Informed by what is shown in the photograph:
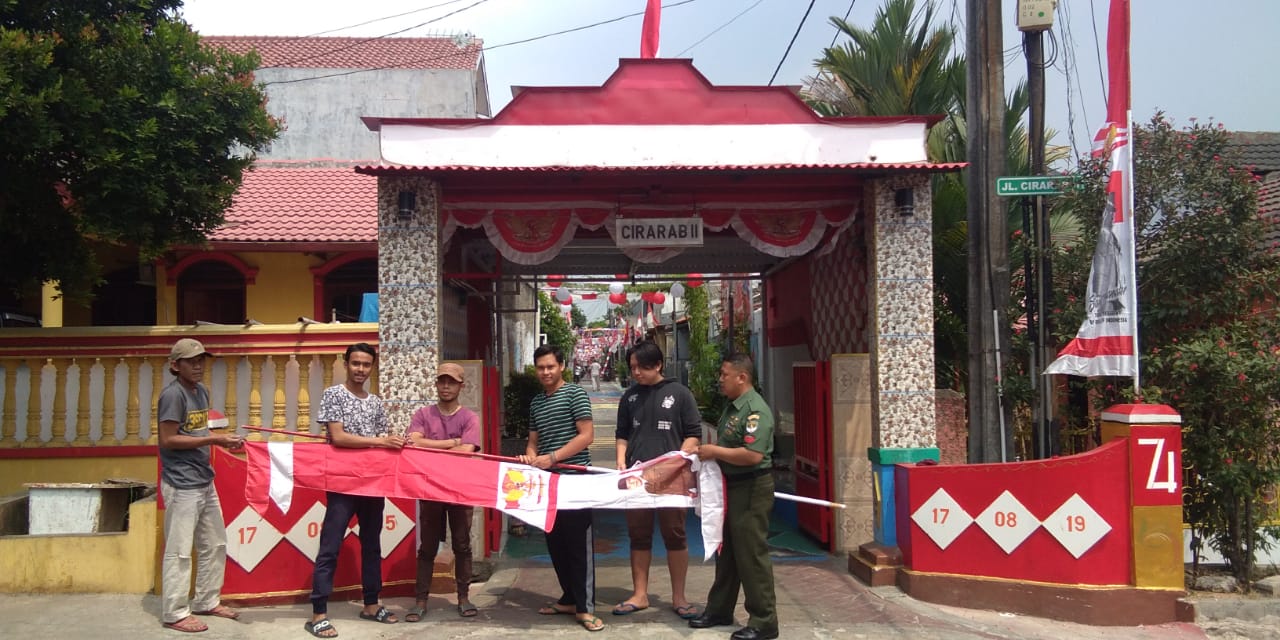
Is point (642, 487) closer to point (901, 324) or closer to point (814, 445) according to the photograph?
point (901, 324)

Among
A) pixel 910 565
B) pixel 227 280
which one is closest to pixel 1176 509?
pixel 910 565

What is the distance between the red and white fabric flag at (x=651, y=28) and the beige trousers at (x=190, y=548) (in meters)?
6.47

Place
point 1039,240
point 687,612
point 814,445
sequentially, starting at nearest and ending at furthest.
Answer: point 687,612 → point 1039,240 → point 814,445

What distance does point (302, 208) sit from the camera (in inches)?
526

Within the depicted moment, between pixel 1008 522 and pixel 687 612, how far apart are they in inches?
90.4

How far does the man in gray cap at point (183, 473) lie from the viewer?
541 centimetres

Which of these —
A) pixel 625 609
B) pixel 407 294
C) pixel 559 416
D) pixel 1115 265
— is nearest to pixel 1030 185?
pixel 1115 265

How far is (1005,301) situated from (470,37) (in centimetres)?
1697

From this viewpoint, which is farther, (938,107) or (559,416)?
(938,107)

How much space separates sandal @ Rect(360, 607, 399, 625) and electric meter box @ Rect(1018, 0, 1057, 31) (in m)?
6.66

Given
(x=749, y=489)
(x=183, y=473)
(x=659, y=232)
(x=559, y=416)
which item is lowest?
(x=749, y=489)

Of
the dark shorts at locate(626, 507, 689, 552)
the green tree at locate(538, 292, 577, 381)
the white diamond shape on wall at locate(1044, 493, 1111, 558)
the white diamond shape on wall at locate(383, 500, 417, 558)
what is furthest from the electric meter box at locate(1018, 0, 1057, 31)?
the green tree at locate(538, 292, 577, 381)

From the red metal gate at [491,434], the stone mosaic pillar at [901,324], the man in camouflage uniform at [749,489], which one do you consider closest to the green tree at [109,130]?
the red metal gate at [491,434]

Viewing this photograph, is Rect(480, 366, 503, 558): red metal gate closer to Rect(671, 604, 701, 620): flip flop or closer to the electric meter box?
Rect(671, 604, 701, 620): flip flop
